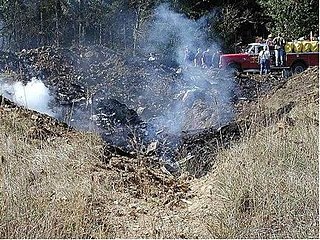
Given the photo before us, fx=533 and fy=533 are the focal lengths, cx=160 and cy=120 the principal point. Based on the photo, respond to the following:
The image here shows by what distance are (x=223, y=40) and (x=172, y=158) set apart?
56.9ft

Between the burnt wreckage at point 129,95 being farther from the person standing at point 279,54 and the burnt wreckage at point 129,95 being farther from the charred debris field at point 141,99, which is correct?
the person standing at point 279,54

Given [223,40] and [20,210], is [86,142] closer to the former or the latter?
[20,210]

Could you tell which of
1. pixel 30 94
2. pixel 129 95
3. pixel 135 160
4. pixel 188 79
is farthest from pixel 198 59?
pixel 135 160

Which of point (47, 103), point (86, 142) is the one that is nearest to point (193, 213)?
point (86, 142)

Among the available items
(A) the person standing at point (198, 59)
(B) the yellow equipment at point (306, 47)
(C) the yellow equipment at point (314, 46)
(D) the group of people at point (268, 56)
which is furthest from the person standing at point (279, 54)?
(A) the person standing at point (198, 59)

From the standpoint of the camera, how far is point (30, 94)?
1321 centimetres

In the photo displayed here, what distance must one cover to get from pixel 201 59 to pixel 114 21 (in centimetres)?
914

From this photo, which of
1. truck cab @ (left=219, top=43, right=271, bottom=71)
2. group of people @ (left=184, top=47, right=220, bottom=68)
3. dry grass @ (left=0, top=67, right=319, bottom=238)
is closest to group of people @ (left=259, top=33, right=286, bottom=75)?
truck cab @ (left=219, top=43, right=271, bottom=71)

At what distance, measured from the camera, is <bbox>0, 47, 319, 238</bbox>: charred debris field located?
4.27 meters

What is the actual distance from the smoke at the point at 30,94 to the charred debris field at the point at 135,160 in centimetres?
4

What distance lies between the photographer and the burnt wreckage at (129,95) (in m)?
11.3

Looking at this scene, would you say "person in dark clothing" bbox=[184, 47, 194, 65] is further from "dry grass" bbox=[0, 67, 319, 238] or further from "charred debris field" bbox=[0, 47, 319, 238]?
"dry grass" bbox=[0, 67, 319, 238]

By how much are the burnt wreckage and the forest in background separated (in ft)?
19.7

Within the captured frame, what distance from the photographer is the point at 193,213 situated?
4973 mm
